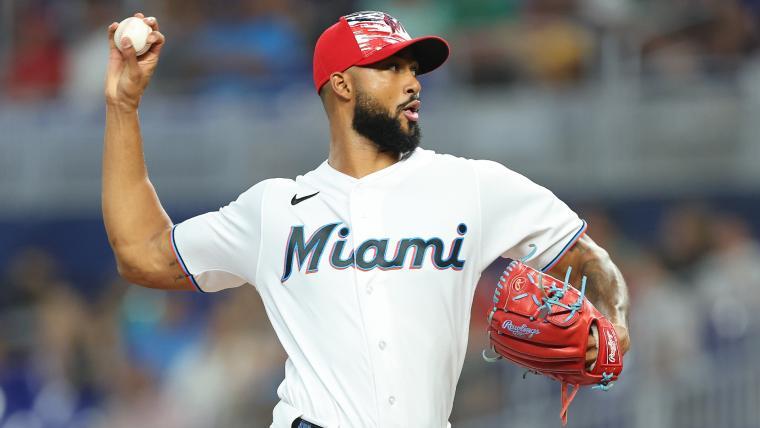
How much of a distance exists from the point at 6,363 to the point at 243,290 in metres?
1.81

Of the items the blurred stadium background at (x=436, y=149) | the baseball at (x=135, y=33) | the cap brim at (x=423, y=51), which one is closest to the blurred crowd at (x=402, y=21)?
the blurred stadium background at (x=436, y=149)

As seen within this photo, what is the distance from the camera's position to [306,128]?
36.3ft

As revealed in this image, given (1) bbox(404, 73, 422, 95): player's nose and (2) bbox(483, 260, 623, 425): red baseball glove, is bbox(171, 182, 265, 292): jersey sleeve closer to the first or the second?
(1) bbox(404, 73, 422, 95): player's nose

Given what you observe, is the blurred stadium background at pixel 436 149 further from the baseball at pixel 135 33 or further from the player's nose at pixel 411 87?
the player's nose at pixel 411 87

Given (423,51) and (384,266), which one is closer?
(384,266)

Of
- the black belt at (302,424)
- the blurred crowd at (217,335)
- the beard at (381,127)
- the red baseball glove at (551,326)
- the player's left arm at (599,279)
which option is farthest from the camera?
the blurred crowd at (217,335)

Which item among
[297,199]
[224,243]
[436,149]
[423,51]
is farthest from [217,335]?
[423,51]

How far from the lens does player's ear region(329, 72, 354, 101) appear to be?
4.44m

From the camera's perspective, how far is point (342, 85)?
4449mm

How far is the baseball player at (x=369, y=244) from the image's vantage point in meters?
4.14

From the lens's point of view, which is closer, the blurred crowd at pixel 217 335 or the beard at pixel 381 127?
the beard at pixel 381 127

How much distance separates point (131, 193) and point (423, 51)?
1.09m

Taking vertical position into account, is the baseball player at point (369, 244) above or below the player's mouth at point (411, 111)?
below

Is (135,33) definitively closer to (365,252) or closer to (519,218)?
(365,252)
